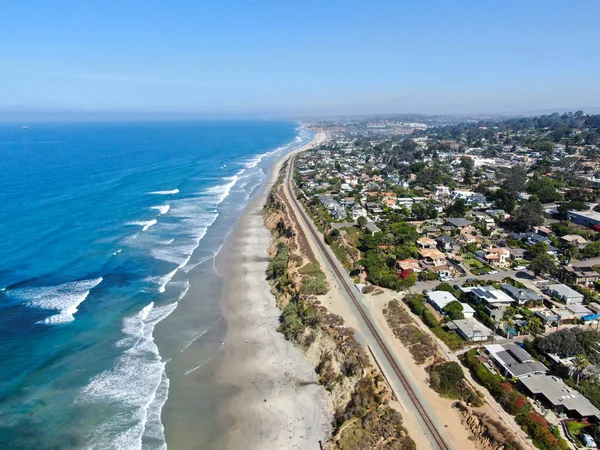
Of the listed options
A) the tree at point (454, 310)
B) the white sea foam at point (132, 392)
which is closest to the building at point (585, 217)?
the tree at point (454, 310)

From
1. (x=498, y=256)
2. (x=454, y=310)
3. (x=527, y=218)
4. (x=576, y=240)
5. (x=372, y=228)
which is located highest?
(x=527, y=218)

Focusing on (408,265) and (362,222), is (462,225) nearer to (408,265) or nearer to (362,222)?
(362,222)

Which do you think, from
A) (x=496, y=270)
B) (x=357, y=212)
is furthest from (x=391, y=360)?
(x=357, y=212)

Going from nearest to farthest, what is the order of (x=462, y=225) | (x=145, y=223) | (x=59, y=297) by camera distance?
(x=59, y=297)
(x=462, y=225)
(x=145, y=223)

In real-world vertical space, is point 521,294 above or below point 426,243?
above

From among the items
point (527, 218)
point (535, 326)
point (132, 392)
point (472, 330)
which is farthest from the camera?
point (527, 218)

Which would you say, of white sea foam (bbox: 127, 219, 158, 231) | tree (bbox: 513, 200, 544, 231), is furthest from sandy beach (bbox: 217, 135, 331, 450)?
tree (bbox: 513, 200, 544, 231)

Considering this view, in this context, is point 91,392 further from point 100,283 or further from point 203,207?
point 203,207

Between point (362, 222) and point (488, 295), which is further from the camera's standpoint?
point (362, 222)
